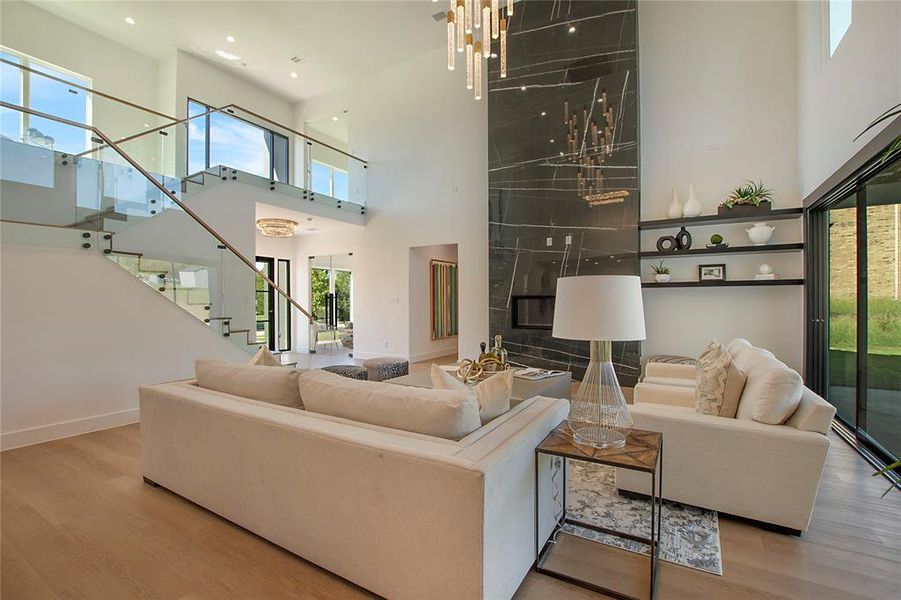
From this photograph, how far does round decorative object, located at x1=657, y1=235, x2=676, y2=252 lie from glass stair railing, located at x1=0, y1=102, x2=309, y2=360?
539cm

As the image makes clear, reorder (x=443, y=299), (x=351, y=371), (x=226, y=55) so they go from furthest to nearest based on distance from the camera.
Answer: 1. (x=443, y=299)
2. (x=226, y=55)
3. (x=351, y=371)

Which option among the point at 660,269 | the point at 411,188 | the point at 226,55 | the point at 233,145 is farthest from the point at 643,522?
the point at 226,55

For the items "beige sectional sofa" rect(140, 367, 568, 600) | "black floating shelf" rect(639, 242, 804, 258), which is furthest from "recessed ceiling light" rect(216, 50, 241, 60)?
"black floating shelf" rect(639, 242, 804, 258)

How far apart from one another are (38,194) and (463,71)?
6.24 meters

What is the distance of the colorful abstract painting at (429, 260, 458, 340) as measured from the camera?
8.77 m

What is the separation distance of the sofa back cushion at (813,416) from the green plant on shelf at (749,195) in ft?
11.8

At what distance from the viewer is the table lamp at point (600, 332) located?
175 cm

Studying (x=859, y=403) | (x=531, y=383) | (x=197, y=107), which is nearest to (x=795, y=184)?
(x=859, y=403)

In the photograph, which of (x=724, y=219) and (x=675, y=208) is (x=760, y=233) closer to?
(x=724, y=219)

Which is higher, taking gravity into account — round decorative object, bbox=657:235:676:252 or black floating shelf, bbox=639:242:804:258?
round decorative object, bbox=657:235:676:252

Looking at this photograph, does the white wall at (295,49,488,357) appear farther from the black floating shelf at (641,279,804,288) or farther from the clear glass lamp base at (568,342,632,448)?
the clear glass lamp base at (568,342,632,448)

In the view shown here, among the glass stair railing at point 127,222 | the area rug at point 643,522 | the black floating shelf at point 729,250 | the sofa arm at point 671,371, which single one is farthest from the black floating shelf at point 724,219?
the glass stair railing at point 127,222

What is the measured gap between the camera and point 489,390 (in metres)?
1.92

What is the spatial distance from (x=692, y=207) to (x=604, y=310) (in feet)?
14.5
